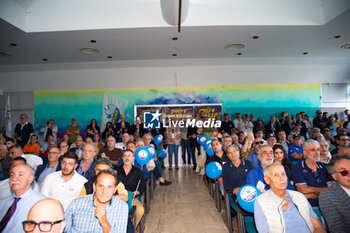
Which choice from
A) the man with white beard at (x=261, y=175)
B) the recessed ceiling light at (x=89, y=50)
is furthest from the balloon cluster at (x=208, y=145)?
the recessed ceiling light at (x=89, y=50)

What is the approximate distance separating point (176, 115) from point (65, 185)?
18.9ft

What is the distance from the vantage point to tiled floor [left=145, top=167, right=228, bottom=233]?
291 centimetres

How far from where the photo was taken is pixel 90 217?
5.50ft

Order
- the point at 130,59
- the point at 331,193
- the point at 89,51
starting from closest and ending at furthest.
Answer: the point at 331,193 < the point at 89,51 < the point at 130,59

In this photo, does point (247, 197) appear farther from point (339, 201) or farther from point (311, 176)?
point (311, 176)

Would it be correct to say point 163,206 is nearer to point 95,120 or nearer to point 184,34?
point 184,34

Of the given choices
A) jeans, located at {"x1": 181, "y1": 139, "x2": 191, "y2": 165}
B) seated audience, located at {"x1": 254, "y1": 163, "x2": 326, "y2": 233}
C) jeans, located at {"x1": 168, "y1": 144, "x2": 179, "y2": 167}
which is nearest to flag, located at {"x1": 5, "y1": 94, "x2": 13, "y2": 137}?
jeans, located at {"x1": 168, "y1": 144, "x2": 179, "y2": 167}

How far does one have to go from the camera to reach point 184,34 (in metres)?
5.48

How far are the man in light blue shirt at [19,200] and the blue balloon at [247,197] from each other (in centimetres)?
168

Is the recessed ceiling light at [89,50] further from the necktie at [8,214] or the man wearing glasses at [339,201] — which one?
the man wearing glasses at [339,201]

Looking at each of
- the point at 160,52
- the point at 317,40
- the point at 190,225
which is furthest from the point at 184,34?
the point at 190,225

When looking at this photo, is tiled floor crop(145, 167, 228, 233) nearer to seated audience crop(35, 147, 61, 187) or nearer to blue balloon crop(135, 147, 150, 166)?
blue balloon crop(135, 147, 150, 166)

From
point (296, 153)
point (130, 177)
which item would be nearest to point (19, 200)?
point (130, 177)

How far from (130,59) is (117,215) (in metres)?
6.36
